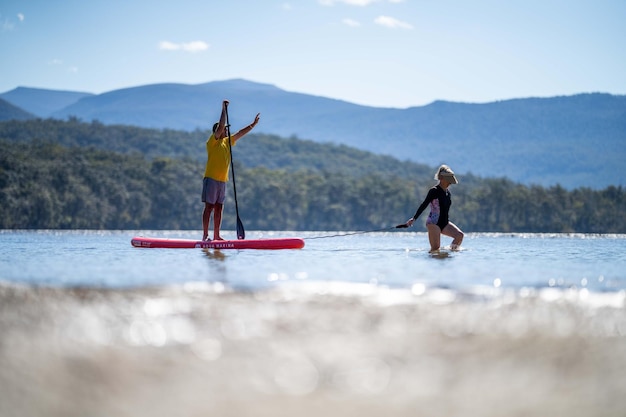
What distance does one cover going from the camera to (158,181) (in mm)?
121062

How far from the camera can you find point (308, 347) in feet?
19.9

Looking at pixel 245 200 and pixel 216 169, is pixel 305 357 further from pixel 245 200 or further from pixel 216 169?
pixel 245 200

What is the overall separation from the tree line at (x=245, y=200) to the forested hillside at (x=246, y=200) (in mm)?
144

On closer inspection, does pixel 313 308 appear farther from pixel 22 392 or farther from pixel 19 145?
pixel 19 145

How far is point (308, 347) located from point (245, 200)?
126611 millimetres

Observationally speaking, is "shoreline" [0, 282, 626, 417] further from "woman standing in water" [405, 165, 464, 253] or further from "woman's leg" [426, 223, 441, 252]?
"woman's leg" [426, 223, 441, 252]

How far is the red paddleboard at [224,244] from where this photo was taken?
1770cm

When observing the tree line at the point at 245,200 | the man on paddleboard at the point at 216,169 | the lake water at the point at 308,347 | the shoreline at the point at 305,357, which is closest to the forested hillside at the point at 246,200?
the tree line at the point at 245,200

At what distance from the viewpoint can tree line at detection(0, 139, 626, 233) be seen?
4129 inches

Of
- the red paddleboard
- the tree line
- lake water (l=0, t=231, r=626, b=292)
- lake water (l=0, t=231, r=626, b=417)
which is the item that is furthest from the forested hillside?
lake water (l=0, t=231, r=626, b=417)

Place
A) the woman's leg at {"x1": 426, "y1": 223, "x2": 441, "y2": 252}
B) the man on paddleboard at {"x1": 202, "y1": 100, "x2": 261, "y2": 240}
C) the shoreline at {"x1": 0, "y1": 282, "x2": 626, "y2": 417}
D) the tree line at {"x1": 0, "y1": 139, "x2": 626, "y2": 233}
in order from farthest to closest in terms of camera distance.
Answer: the tree line at {"x1": 0, "y1": 139, "x2": 626, "y2": 233}
the woman's leg at {"x1": 426, "y1": 223, "x2": 441, "y2": 252}
the man on paddleboard at {"x1": 202, "y1": 100, "x2": 261, "y2": 240}
the shoreline at {"x1": 0, "y1": 282, "x2": 626, "y2": 417}

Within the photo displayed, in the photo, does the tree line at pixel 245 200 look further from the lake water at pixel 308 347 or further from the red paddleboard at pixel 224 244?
the lake water at pixel 308 347

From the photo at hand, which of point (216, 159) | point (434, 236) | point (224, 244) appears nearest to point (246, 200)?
point (216, 159)

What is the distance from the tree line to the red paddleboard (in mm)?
83423
